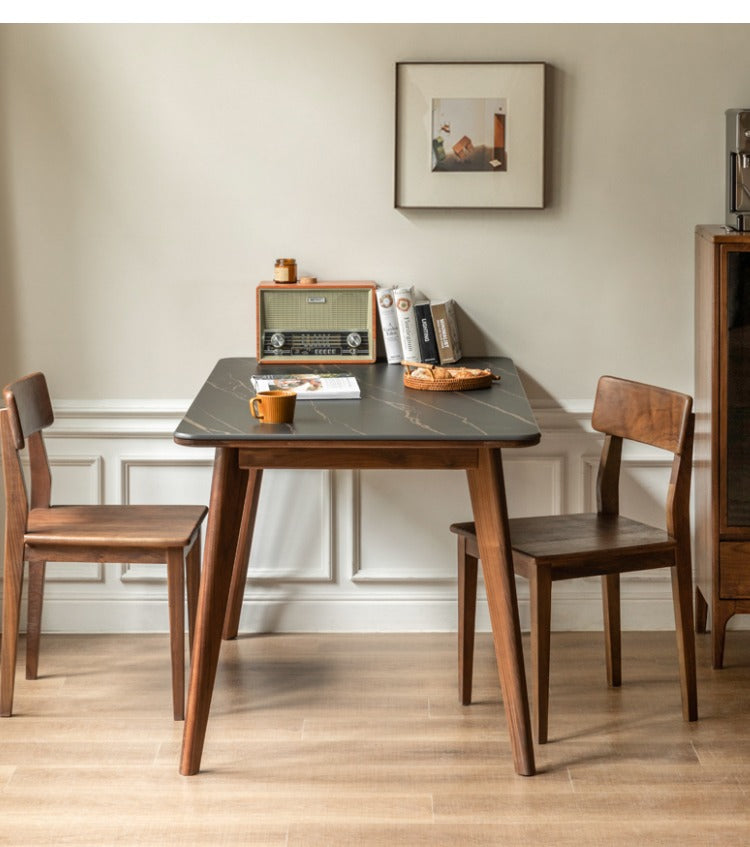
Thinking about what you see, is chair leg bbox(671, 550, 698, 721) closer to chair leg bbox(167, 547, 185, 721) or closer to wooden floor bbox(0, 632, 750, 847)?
wooden floor bbox(0, 632, 750, 847)

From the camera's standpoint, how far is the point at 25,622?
3703mm

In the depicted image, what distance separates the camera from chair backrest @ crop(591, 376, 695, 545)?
117 inches

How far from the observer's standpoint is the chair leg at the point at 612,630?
3260mm

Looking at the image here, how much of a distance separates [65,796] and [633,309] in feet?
6.92

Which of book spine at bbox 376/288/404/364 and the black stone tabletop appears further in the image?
book spine at bbox 376/288/404/364

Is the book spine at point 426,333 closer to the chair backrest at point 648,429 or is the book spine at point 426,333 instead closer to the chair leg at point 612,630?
the chair backrest at point 648,429

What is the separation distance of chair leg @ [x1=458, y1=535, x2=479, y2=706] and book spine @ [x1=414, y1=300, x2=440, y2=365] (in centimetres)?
57

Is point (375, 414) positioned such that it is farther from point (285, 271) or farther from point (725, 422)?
point (725, 422)

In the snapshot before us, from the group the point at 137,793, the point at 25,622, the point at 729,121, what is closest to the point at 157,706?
the point at 137,793

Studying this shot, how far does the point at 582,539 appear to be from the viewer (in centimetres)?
301

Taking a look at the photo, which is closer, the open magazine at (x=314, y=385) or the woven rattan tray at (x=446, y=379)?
the open magazine at (x=314, y=385)

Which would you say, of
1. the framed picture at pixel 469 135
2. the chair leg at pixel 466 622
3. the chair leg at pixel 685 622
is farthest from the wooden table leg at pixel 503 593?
the framed picture at pixel 469 135

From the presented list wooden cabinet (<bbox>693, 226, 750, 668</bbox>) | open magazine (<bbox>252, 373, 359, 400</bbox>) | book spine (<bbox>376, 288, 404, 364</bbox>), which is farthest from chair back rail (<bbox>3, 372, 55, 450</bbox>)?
wooden cabinet (<bbox>693, 226, 750, 668</bbox>)

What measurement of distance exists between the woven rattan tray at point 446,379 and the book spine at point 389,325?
25 cm
